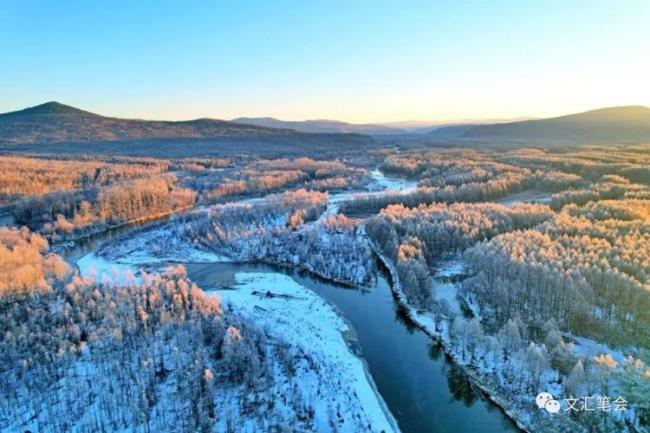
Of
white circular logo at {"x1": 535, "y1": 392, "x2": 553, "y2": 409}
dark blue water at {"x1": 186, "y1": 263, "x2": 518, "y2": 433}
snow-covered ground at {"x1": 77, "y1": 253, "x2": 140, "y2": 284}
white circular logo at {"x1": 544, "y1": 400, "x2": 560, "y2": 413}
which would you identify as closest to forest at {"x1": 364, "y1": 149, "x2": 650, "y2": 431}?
Answer: white circular logo at {"x1": 535, "y1": 392, "x2": 553, "y2": 409}

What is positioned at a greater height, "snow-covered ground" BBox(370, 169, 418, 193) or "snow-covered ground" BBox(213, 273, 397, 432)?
"snow-covered ground" BBox(370, 169, 418, 193)

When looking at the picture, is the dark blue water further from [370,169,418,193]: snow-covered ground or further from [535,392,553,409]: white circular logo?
[370,169,418,193]: snow-covered ground

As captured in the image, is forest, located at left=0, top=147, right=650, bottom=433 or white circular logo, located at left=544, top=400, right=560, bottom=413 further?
forest, located at left=0, top=147, right=650, bottom=433

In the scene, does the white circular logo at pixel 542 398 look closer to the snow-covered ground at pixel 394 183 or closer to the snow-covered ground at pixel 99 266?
the snow-covered ground at pixel 99 266

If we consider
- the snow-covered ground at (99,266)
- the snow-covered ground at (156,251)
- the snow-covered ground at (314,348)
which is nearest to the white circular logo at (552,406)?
the snow-covered ground at (314,348)

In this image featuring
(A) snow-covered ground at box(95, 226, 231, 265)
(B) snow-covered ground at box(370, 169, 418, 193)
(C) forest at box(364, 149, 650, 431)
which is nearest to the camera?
(C) forest at box(364, 149, 650, 431)

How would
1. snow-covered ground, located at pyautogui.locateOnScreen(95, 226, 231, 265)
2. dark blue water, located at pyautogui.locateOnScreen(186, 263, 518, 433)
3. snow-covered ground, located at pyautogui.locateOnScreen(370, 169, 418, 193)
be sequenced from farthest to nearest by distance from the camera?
1. snow-covered ground, located at pyautogui.locateOnScreen(370, 169, 418, 193)
2. snow-covered ground, located at pyautogui.locateOnScreen(95, 226, 231, 265)
3. dark blue water, located at pyautogui.locateOnScreen(186, 263, 518, 433)

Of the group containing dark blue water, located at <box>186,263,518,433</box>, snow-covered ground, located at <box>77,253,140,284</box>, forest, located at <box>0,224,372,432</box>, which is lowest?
dark blue water, located at <box>186,263,518,433</box>
